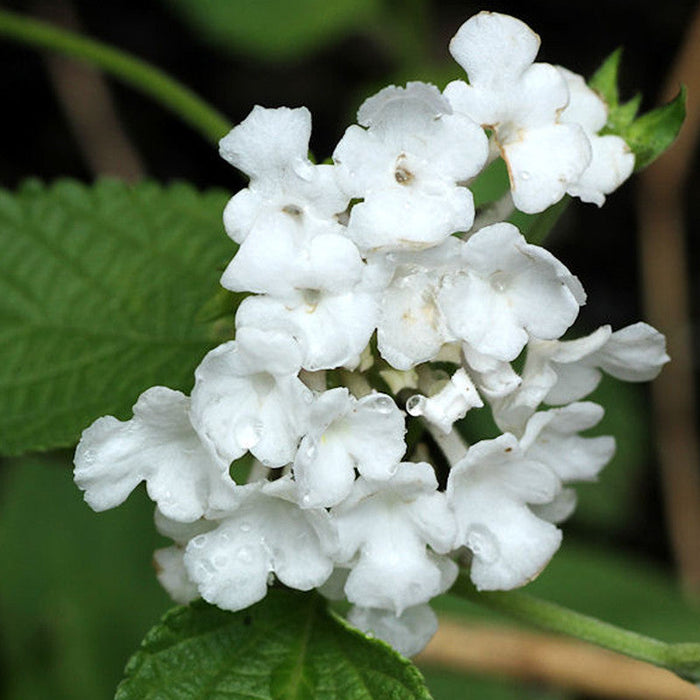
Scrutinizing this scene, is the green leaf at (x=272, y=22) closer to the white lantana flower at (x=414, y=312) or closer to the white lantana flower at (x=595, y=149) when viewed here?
the white lantana flower at (x=595, y=149)

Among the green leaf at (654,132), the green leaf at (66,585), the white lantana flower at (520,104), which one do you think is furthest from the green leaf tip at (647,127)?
the green leaf at (66,585)

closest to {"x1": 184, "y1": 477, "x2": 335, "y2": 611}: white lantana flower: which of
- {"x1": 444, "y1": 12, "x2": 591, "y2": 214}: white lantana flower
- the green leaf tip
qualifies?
{"x1": 444, "y1": 12, "x2": 591, "y2": 214}: white lantana flower

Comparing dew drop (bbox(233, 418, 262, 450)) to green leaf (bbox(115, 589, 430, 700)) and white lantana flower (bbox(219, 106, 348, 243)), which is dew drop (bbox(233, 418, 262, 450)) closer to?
white lantana flower (bbox(219, 106, 348, 243))

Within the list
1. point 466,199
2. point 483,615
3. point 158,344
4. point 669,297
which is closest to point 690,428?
point 669,297

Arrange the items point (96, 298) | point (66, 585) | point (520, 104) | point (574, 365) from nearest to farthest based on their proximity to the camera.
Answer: point (520, 104), point (574, 365), point (96, 298), point (66, 585)

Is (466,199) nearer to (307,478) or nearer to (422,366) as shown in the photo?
(422,366)

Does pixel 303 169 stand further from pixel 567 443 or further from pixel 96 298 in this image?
pixel 96 298

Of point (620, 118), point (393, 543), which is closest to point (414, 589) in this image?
point (393, 543)
